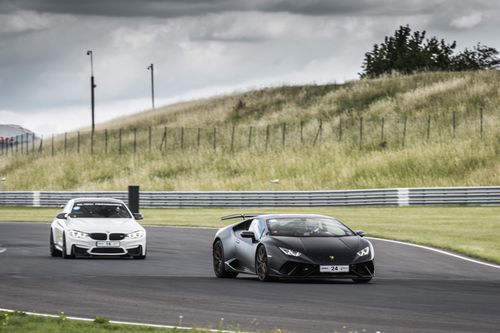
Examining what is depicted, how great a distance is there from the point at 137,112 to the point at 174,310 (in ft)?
357

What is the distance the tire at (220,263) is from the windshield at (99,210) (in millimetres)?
5542

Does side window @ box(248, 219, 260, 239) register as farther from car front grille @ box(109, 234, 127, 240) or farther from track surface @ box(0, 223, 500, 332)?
car front grille @ box(109, 234, 127, 240)

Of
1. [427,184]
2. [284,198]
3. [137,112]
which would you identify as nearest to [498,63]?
[137,112]

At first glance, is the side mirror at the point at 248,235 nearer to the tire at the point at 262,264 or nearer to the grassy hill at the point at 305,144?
the tire at the point at 262,264

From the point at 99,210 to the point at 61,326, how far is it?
13221mm

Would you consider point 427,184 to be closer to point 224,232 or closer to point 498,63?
point 224,232

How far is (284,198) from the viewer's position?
1956 inches

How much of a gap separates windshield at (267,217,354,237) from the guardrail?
27.8 metres

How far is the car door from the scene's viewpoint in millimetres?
17828

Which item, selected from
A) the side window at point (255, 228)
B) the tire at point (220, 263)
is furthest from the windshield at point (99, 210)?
the side window at point (255, 228)

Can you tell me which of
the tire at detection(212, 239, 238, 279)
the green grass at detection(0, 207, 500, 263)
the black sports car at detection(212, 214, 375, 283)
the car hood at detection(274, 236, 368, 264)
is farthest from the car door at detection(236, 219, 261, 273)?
the green grass at detection(0, 207, 500, 263)

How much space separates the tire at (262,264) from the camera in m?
17.3

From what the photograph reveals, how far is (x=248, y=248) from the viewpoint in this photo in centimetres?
1798

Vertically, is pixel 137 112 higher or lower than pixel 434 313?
higher
